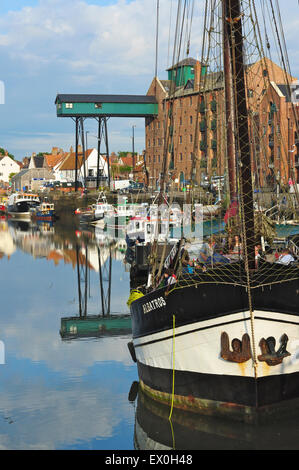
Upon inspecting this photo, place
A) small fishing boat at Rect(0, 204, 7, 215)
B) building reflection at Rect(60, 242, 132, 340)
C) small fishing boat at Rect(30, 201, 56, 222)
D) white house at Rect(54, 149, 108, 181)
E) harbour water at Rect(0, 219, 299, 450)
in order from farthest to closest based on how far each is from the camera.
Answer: white house at Rect(54, 149, 108, 181)
small fishing boat at Rect(0, 204, 7, 215)
small fishing boat at Rect(30, 201, 56, 222)
building reflection at Rect(60, 242, 132, 340)
harbour water at Rect(0, 219, 299, 450)

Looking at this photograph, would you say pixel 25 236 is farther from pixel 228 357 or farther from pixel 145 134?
pixel 228 357

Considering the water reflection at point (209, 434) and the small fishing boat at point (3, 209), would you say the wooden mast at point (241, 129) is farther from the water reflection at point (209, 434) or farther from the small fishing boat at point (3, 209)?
the small fishing boat at point (3, 209)

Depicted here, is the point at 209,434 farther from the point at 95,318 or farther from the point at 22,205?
the point at 22,205

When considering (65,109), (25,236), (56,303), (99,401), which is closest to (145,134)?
(65,109)

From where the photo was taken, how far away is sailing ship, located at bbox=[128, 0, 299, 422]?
14047 mm

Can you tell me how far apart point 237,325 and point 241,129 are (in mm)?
4424

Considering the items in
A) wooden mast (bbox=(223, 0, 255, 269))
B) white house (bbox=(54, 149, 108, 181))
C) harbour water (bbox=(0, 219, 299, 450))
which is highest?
white house (bbox=(54, 149, 108, 181))

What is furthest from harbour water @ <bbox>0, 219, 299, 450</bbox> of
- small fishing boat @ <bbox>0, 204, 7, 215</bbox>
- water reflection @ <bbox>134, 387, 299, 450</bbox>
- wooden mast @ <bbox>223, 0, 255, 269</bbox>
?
small fishing boat @ <bbox>0, 204, 7, 215</bbox>

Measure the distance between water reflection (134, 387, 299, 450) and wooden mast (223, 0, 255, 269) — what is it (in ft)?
11.9

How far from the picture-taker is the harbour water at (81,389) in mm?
14258

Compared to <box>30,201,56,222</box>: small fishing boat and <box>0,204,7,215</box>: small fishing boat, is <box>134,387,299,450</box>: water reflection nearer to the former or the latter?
<box>30,201,56,222</box>: small fishing boat

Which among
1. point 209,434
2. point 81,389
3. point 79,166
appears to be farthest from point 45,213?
point 209,434

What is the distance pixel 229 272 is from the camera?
47.3ft

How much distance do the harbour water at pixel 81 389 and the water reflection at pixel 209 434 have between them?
21 mm
